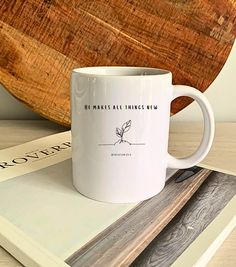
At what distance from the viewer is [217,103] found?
2.45 ft

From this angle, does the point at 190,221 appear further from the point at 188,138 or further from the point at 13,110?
the point at 13,110

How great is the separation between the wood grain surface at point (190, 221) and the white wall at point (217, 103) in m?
0.33

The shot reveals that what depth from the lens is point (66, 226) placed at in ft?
1.02

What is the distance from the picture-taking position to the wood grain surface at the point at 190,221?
0.27 metres

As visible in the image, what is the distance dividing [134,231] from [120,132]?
0.10 m

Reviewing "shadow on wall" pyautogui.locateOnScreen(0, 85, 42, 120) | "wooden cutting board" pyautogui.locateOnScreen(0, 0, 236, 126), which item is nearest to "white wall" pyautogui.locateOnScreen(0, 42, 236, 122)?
"shadow on wall" pyautogui.locateOnScreen(0, 85, 42, 120)

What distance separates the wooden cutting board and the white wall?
13 cm

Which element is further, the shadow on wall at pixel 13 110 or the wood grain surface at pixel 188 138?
the shadow on wall at pixel 13 110

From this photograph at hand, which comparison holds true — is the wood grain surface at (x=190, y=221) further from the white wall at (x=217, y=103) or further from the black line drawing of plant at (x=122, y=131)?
the white wall at (x=217, y=103)

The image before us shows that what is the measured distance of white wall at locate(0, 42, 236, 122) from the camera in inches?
28.4

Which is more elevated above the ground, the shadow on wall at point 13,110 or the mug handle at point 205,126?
the mug handle at point 205,126

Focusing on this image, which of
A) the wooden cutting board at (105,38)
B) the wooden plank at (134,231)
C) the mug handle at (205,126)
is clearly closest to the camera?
the wooden plank at (134,231)

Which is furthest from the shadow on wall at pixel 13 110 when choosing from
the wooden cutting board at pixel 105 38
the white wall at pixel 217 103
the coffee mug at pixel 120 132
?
the coffee mug at pixel 120 132

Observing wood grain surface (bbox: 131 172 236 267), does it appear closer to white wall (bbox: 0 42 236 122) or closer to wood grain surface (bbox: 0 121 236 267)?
wood grain surface (bbox: 0 121 236 267)
